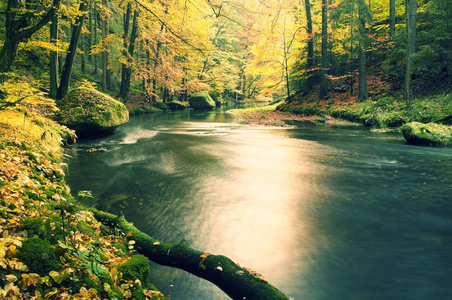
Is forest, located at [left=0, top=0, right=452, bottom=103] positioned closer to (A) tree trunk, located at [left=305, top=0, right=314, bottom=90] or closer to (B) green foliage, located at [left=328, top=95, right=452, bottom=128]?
(A) tree trunk, located at [left=305, top=0, right=314, bottom=90]

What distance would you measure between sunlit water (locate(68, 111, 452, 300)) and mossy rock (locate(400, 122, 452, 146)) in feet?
1.77

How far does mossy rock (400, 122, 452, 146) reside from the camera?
10297 mm

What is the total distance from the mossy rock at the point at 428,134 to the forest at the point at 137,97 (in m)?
0.05

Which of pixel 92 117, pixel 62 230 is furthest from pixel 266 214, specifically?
pixel 92 117

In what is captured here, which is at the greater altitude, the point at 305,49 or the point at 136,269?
the point at 305,49

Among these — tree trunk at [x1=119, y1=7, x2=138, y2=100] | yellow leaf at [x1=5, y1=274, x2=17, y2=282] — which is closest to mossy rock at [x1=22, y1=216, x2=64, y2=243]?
yellow leaf at [x1=5, y1=274, x2=17, y2=282]

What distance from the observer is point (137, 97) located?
1040 inches

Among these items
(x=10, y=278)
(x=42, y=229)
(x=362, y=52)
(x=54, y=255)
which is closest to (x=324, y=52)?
(x=362, y=52)

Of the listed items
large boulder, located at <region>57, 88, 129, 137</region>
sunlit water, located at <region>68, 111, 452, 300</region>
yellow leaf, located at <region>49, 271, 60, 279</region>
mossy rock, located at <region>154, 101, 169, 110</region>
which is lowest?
sunlit water, located at <region>68, 111, 452, 300</region>

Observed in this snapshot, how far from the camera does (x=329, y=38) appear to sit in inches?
845

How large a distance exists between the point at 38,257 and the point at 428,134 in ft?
40.6

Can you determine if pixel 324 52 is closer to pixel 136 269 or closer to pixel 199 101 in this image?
pixel 199 101

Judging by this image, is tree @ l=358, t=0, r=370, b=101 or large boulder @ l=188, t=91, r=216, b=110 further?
Answer: large boulder @ l=188, t=91, r=216, b=110

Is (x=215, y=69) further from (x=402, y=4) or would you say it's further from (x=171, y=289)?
(x=171, y=289)
